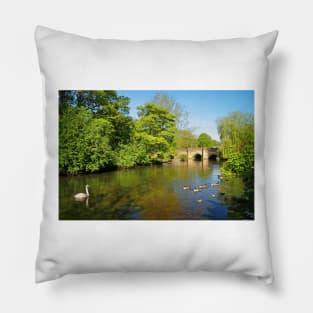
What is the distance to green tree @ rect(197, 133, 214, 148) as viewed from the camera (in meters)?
1.33

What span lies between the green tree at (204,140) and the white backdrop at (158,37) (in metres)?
0.26

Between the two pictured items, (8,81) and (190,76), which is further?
(8,81)

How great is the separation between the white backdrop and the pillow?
168mm

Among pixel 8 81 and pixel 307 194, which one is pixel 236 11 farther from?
pixel 8 81

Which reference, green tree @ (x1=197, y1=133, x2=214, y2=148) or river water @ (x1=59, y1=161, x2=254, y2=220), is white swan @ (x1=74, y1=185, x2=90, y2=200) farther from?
green tree @ (x1=197, y1=133, x2=214, y2=148)

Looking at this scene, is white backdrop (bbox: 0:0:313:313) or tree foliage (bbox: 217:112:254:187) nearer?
tree foliage (bbox: 217:112:254:187)

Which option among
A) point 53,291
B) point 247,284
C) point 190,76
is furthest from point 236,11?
point 53,291

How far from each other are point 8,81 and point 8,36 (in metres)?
0.16

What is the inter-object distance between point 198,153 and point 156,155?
5.0 inches

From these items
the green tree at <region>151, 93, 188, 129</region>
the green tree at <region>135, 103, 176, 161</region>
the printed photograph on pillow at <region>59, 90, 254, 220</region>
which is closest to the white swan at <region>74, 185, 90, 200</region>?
the printed photograph on pillow at <region>59, 90, 254, 220</region>

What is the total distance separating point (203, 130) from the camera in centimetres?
133

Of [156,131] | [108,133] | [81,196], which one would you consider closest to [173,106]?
[156,131]

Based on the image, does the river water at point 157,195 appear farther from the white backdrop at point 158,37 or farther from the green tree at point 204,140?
the white backdrop at point 158,37

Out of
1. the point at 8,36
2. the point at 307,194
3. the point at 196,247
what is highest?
the point at 8,36
